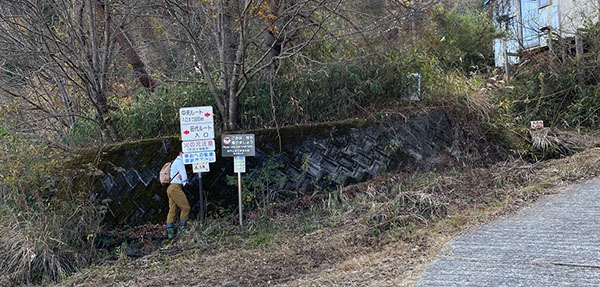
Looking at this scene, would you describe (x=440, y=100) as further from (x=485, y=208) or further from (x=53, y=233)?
(x=53, y=233)

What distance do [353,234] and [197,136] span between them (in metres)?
3.26

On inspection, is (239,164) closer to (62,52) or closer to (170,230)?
(170,230)

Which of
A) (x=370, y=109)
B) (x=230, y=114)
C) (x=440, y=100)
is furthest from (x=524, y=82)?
(x=230, y=114)

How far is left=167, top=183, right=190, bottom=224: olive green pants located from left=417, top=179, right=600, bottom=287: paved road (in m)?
4.79

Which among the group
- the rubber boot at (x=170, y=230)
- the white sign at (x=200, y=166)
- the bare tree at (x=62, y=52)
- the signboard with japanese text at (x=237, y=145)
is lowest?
the rubber boot at (x=170, y=230)

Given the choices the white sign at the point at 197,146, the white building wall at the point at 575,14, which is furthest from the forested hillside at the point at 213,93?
the white building wall at the point at 575,14

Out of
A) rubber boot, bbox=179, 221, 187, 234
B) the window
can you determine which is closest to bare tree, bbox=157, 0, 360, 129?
rubber boot, bbox=179, 221, 187, 234

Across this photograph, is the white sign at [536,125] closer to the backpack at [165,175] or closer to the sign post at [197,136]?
the sign post at [197,136]

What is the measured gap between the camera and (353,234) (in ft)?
25.4

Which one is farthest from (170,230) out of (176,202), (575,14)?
(575,14)

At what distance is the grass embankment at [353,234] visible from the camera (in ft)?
21.5

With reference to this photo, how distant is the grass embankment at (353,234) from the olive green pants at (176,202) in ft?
1.44

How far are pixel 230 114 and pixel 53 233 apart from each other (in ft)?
12.9

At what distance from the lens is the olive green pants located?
927 cm
